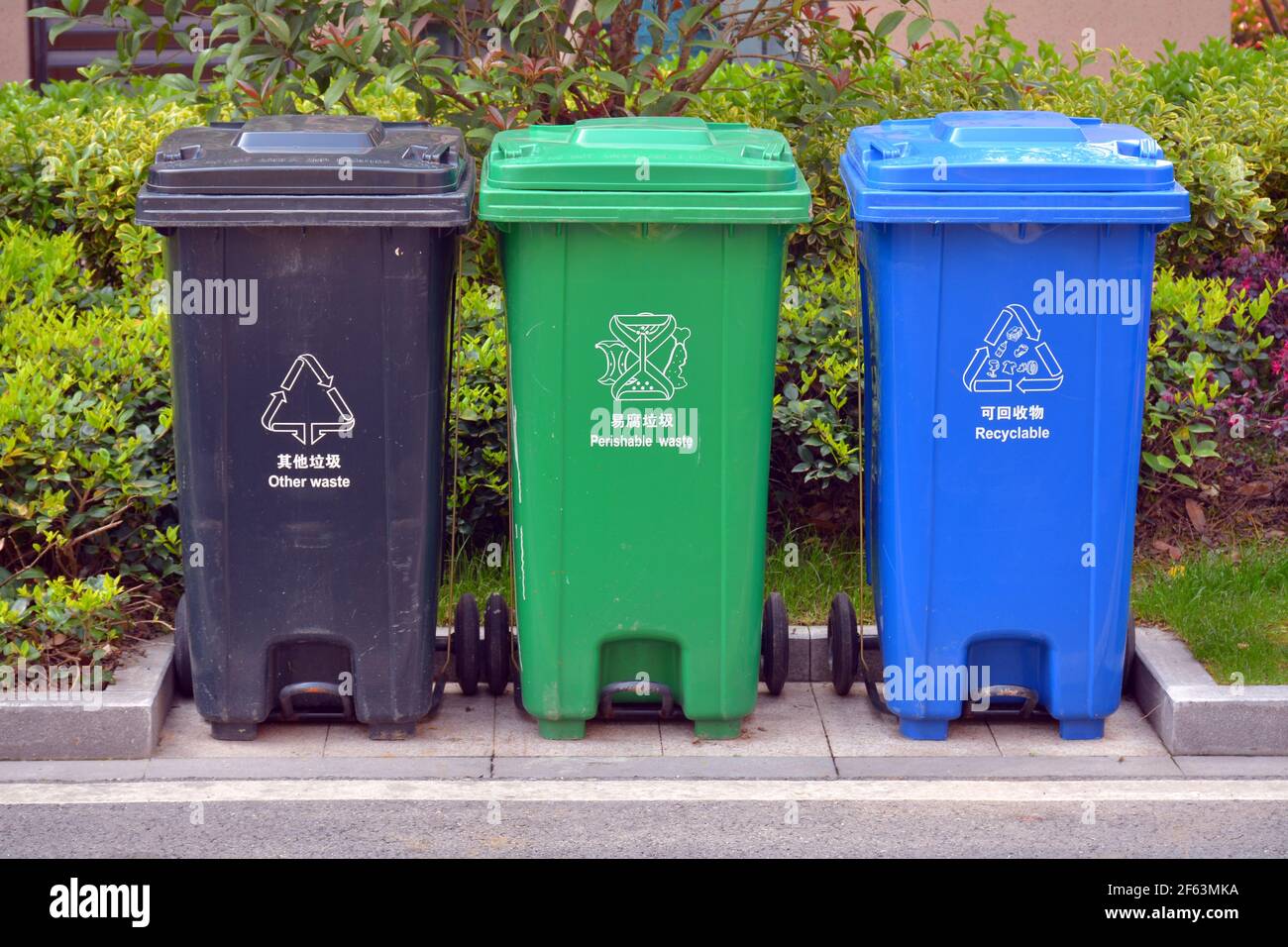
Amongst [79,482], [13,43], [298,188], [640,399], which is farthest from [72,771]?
[13,43]

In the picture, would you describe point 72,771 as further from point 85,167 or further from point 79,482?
point 85,167

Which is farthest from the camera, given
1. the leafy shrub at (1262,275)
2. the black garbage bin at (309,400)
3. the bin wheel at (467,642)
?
the leafy shrub at (1262,275)

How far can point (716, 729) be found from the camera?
180 inches

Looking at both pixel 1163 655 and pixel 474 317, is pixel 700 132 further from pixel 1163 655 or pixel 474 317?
pixel 1163 655

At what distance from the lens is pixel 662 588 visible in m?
4.39

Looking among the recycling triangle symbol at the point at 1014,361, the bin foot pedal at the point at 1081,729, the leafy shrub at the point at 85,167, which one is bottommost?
the bin foot pedal at the point at 1081,729

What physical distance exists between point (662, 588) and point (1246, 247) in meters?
3.16

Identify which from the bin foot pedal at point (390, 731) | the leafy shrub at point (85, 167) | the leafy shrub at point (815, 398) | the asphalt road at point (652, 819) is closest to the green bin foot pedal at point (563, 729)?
the asphalt road at point (652, 819)

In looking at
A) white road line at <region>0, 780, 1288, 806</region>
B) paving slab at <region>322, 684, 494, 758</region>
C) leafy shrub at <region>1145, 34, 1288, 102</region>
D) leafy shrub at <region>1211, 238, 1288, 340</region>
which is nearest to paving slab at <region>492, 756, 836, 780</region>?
white road line at <region>0, 780, 1288, 806</region>

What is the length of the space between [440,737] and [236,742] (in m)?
0.56

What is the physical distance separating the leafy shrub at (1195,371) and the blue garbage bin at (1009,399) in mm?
1289

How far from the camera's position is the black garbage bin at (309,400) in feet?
13.5

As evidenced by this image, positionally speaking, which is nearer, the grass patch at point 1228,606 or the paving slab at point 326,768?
the paving slab at point 326,768

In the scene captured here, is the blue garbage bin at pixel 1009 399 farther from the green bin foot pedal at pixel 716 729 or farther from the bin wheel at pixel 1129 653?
the green bin foot pedal at pixel 716 729
